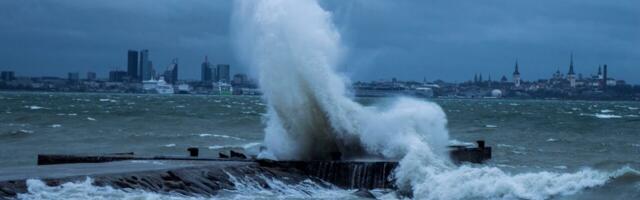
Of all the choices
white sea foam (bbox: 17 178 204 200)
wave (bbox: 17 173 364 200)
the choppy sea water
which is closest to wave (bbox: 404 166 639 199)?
the choppy sea water

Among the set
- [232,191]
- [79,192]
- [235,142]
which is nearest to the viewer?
[79,192]

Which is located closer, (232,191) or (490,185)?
(232,191)

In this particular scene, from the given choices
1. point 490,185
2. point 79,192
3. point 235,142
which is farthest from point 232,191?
point 235,142

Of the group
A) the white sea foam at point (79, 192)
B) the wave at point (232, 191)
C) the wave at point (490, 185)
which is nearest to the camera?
the white sea foam at point (79, 192)

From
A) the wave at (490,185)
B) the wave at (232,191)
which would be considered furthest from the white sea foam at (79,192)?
the wave at (490,185)

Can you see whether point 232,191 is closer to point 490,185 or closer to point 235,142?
point 490,185

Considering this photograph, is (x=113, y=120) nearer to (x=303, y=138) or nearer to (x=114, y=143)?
(x=114, y=143)

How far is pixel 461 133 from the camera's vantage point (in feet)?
164

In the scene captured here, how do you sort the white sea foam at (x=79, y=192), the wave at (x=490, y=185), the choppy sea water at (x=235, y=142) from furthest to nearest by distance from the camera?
the choppy sea water at (x=235, y=142), the wave at (x=490, y=185), the white sea foam at (x=79, y=192)

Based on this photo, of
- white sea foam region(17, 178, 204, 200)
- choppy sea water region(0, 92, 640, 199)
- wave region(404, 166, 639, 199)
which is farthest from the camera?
choppy sea water region(0, 92, 640, 199)

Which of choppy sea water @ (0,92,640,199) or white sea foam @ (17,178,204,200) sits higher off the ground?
white sea foam @ (17,178,204,200)

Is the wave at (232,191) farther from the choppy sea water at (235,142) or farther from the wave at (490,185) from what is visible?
the wave at (490,185)

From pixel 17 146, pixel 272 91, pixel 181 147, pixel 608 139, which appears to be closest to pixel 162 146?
pixel 181 147

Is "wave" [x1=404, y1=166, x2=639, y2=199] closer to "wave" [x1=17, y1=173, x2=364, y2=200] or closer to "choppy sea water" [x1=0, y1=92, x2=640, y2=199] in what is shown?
"choppy sea water" [x1=0, y1=92, x2=640, y2=199]
